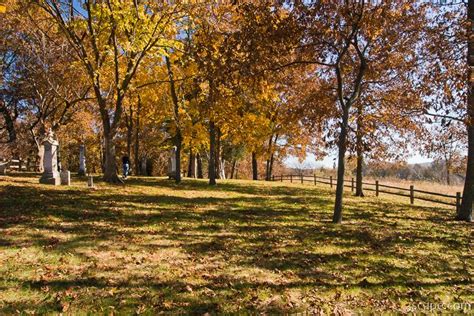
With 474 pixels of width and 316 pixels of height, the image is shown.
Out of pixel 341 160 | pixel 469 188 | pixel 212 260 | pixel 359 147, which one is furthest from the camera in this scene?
pixel 469 188

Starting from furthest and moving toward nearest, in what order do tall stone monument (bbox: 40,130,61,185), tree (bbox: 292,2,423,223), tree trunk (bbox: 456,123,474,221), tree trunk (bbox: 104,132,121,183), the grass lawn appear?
tree trunk (bbox: 104,132,121,183) → tall stone monument (bbox: 40,130,61,185) → tree trunk (bbox: 456,123,474,221) → tree (bbox: 292,2,423,223) → the grass lawn

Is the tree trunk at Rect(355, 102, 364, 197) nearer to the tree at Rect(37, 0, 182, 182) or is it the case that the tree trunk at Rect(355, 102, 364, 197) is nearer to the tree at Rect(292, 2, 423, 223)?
the tree at Rect(292, 2, 423, 223)

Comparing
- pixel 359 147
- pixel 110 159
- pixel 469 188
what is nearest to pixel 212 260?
pixel 359 147

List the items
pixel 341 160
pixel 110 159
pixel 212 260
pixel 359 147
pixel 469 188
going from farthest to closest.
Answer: pixel 110 159 < pixel 469 188 < pixel 341 160 < pixel 359 147 < pixel 212 260

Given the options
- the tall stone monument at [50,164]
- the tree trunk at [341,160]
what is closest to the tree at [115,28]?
the tall stone monument at [50,164]

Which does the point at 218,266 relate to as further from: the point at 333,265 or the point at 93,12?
the point at 93,12

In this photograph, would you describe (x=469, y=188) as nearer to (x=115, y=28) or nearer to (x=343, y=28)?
(x=343, y=28)

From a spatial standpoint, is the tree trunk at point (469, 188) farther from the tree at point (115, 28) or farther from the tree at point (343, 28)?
the tree at point (115, 28)

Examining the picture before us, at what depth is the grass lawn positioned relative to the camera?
4.98m

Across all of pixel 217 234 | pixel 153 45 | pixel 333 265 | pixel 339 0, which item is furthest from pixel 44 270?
pixel 153 45

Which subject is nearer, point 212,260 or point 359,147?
point 212,260

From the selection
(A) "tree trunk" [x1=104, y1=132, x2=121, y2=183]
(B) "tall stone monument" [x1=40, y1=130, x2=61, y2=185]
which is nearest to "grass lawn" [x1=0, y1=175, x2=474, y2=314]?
(B) "tall stone monument" [x1=40, y1=130, x2=61, y2=185]

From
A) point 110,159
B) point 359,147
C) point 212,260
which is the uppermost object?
point 359,147

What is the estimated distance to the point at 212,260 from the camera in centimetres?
671
